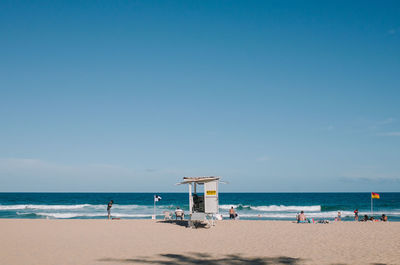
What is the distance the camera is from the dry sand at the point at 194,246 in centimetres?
1078

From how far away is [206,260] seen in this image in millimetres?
10625

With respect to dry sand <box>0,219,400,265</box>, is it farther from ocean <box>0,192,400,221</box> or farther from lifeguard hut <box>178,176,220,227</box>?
ocean <box>0,192,400,221</box>

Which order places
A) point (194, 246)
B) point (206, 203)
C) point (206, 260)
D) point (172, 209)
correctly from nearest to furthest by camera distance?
1. point (206, 260)
2. point (194, 246)
3. point (206, 203)
4. point (172, 209)

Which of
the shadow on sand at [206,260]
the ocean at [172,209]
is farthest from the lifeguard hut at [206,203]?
the ocean at [172,209]

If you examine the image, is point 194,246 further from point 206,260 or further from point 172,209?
point 172,209

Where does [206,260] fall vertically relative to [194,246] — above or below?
above

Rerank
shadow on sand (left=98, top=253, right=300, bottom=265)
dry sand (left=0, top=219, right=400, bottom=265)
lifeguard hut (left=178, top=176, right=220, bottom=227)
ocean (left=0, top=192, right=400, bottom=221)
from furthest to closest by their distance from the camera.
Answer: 1. ocean (left=0, top=192, right=400, bottom=221)
2. lifeguard hut (left=178, top=176, right=220, bottom=227)
3. dry sand (left=0, top=219, right=400, bottom=265)
4. shadow on sand (left=98, top=253, right=300, bottom=265)

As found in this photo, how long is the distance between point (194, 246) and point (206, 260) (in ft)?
8.97

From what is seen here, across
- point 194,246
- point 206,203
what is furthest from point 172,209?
point 194,246

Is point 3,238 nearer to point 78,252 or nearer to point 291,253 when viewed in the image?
point 78,252

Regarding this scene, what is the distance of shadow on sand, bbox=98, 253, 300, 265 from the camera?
10.3m

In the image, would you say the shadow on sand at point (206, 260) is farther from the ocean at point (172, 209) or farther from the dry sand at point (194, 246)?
the ocean at point (172, 209)

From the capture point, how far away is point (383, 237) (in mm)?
16031

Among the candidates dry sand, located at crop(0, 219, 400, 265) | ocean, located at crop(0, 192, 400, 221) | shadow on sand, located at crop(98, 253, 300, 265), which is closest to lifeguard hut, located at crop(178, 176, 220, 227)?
dry sand, located at crop(0, 219, 400, 265)
